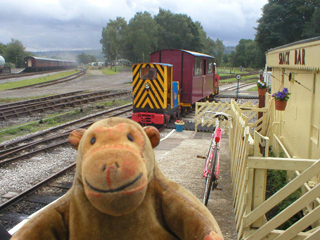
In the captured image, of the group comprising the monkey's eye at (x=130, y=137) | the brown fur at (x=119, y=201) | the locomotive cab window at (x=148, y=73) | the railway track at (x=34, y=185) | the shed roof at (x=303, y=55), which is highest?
the shed roof at (x=303, y=55)

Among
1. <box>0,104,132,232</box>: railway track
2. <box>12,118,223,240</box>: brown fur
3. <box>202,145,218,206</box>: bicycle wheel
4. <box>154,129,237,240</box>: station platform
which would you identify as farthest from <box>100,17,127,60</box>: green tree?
<box>12,118,223,240</box>: brown fur

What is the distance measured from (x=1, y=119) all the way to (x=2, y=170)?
7.18 metres

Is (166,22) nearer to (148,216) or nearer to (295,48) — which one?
(295,48)

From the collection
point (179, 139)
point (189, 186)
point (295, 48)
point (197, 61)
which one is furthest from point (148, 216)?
point (197, 61)

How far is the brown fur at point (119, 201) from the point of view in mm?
1816

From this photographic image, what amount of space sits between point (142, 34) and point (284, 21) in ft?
96.3

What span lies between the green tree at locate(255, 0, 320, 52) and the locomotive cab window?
29.5 metres

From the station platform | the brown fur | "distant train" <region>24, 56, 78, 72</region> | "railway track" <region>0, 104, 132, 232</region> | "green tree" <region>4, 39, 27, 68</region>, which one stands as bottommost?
"railway track" <region>0, 104, 132, 232</region>

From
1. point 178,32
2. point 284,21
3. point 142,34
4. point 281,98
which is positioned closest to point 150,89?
point 281,98

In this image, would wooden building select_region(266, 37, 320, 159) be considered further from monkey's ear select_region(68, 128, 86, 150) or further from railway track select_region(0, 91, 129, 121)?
railway track select_region(0, 91, 129, 121)

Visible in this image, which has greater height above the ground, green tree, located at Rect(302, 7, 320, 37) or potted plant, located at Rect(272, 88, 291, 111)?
green tree, located at Rect(302, 7, 320, 37)

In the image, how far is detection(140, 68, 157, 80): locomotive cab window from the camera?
445 inches

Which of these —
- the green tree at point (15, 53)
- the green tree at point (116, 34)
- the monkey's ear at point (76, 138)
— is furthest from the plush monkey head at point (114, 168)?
the green tree at point (116, 34)

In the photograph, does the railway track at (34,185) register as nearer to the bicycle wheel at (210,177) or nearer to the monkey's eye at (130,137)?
the bicycle wheel at (210,177)
